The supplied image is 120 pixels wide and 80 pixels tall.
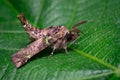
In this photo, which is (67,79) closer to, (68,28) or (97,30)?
(97,30)

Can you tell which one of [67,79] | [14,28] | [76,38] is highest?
[14,28]

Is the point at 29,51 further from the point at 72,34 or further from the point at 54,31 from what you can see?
the point at 72,34

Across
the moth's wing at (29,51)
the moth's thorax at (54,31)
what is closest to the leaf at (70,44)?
the moth's wing at (29,51)

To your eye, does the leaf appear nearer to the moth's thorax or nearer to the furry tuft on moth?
the furry tuft on moth

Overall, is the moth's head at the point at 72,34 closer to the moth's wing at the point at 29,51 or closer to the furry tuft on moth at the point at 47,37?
the furry tuft on moth at the point at 47,37

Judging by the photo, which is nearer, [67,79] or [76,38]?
[67,79]

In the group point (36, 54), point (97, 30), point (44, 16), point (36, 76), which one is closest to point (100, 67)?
point (36, 76)

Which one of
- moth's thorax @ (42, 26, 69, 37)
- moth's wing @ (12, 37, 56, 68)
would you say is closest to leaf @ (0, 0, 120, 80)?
moth's wing @ (12, 37, 56, 68)

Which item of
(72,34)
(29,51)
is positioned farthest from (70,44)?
(29,51)
